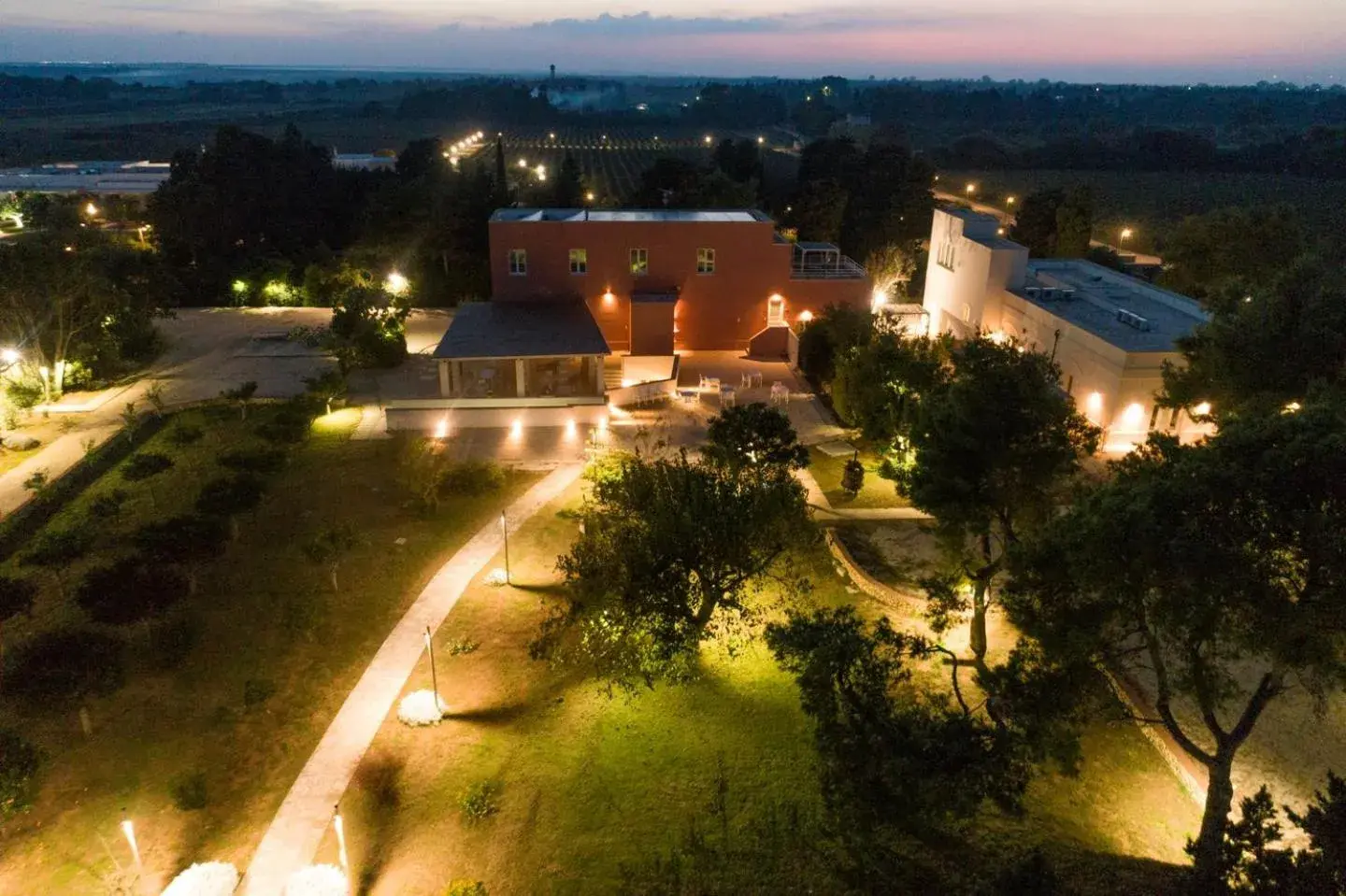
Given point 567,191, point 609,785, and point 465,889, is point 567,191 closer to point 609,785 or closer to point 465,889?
point 609,785

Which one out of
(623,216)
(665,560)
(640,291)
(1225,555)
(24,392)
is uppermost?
(623,216)

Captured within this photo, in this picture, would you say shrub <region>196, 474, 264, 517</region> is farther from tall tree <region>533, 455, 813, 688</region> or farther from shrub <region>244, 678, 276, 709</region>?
tall tree <region>533, 455, 813, 688</region>

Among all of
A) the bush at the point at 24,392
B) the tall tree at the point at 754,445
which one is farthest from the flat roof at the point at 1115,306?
the bush at the point at 24,392

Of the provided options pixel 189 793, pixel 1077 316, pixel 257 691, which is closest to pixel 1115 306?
pixel 1077 316

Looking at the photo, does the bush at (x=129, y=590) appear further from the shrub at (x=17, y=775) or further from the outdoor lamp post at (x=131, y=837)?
the outdoor lamp post at (x=131, y=837)

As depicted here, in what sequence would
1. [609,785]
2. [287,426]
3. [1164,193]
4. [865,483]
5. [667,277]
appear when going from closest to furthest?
[609,785]
[865,483]
[287,426]
[667,277]
[1164,193]

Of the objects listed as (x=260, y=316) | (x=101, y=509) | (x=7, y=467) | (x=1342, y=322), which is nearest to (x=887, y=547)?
(x=1342, y=322)
